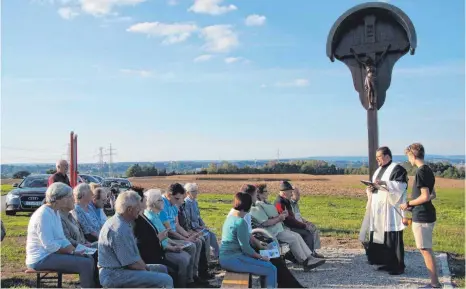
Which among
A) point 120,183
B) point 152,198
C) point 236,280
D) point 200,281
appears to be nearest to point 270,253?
point 236,280

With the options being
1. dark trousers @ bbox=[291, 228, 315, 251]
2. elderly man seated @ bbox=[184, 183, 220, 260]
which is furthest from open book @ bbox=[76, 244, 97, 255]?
dark trousers @ bbox=[291, 228, 315, 251]

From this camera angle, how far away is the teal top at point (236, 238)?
4.99 meters

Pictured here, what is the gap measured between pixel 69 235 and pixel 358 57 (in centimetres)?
557

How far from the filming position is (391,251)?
6.78 m

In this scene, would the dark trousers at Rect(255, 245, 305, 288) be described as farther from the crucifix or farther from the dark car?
the dark car

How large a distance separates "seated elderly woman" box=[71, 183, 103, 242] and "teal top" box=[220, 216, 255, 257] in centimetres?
163

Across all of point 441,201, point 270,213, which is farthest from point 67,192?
point 441,201

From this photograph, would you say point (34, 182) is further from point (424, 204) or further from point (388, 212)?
point (424, 204)

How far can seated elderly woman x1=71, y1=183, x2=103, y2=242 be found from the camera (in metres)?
5.56

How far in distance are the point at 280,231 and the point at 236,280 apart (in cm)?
194

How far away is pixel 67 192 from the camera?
488 centimetres

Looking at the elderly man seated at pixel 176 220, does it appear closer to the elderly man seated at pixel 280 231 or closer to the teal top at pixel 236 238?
the elderly man seated at pixel 280 231

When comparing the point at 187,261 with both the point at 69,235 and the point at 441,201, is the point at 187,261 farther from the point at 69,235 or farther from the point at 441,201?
the point at 441,201

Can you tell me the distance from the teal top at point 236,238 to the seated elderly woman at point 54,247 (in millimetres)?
1323
